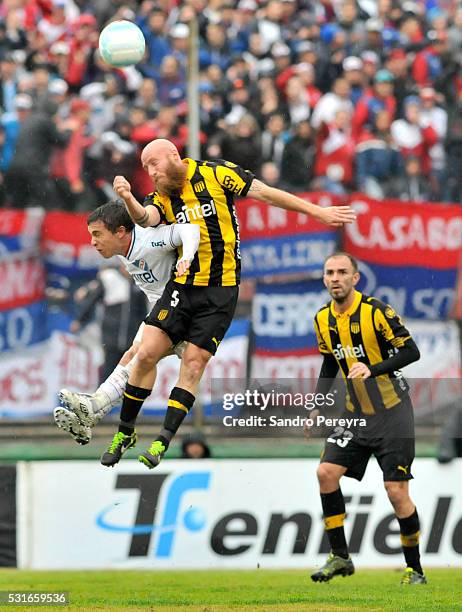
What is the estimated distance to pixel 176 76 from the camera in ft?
44.3

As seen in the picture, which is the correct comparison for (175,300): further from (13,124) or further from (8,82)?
(8,82)

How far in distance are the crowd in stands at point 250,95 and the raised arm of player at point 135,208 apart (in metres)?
3.54

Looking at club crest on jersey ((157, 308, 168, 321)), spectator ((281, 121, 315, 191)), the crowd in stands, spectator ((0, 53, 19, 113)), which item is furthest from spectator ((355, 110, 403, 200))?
club crest on jersey ((157, 308, 168, 321))

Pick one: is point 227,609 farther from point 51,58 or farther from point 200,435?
point 51,58

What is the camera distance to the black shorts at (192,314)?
8.55 metres

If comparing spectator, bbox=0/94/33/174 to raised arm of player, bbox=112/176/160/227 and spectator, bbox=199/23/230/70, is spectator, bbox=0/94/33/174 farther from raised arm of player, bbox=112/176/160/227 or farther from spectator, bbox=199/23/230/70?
raised arm of player, bbox=112/176/160/227

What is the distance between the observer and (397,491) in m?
9.62

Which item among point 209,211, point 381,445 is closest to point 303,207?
point 209,211

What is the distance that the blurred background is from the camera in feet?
37.4

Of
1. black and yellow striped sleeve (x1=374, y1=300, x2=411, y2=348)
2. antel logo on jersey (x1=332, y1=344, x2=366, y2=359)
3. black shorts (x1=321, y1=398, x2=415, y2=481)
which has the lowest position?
black shorts (x1=321, y1=398, x2=415, y2=481)

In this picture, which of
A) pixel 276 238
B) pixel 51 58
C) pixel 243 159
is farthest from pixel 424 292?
→ pixel 51 58

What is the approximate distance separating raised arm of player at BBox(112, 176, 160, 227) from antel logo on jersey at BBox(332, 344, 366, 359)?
1.96 meters

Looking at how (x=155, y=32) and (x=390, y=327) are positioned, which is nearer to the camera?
(x=390, y=327)

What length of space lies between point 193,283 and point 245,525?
383 centimetres
